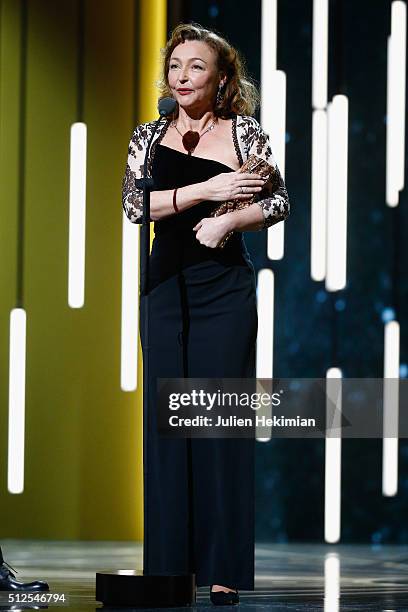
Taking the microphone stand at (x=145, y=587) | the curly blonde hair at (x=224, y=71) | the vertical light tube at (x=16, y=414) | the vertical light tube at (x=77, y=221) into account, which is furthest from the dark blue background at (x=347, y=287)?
the microphone stand at (x=145, y=587)

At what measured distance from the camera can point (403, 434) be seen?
5047 millimetres

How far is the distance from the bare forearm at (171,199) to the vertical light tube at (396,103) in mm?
2594

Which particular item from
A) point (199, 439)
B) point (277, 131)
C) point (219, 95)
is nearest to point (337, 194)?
point (277, 131)

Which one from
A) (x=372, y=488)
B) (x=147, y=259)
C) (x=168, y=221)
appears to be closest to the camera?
(x=147, y=259)

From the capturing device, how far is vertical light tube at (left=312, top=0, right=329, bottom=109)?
5.16 m

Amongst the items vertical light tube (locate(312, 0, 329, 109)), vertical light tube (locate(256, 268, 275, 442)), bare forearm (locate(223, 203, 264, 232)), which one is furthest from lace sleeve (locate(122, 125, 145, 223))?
vertical light tube (locate(312, 0, 329, 109))

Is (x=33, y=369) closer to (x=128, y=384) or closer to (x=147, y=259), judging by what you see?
(x=128, y=384)

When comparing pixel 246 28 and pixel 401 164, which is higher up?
pixel 246 28

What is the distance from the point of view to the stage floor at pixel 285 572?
8.89 ft

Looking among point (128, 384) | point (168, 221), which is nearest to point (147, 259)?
point (168, 221)

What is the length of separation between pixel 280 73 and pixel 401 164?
67 centimetres

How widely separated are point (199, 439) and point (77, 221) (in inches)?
103

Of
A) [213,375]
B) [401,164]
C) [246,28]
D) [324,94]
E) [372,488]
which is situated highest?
[246,28]

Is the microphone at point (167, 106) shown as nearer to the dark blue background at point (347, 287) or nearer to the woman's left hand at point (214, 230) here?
the woman's left hand at point (214, 230)
